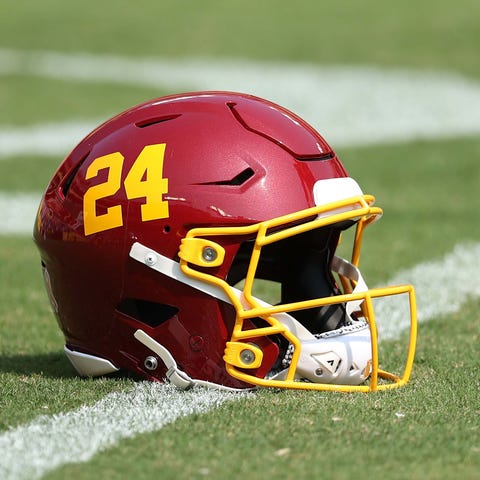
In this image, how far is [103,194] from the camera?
3.47 m

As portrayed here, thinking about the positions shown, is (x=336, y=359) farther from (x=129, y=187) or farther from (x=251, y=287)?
(x=129, y=187)

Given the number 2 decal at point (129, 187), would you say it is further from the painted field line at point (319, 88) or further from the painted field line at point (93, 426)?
the painted field line at point (319, 88)

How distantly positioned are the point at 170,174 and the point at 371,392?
3.13 feet

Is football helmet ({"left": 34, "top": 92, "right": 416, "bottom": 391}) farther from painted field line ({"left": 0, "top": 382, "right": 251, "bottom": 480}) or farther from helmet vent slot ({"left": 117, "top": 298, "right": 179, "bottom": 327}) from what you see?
painted field line ({"left": 0, "top": 382, "right": 251, "bottom": 480})

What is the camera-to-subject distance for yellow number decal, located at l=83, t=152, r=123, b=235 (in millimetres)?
3451

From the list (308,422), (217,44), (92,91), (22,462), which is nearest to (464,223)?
(308,422)

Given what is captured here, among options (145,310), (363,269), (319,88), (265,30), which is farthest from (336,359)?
(265,30)

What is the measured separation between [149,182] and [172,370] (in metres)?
0.61

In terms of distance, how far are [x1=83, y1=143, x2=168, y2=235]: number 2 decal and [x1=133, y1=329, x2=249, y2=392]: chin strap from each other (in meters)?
0.38

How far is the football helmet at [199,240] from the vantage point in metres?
3.34

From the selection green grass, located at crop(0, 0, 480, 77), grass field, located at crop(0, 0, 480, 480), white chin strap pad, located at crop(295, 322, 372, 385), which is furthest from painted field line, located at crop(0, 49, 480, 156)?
white chin strap pad, located at crop(295, 322, 372, 385)

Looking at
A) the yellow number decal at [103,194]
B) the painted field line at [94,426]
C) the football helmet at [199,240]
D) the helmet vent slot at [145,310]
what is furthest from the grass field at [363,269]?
the yellow number decal at [103,194]

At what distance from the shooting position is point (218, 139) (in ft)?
11.3

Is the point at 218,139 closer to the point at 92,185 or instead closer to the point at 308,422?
the point at 92,185
